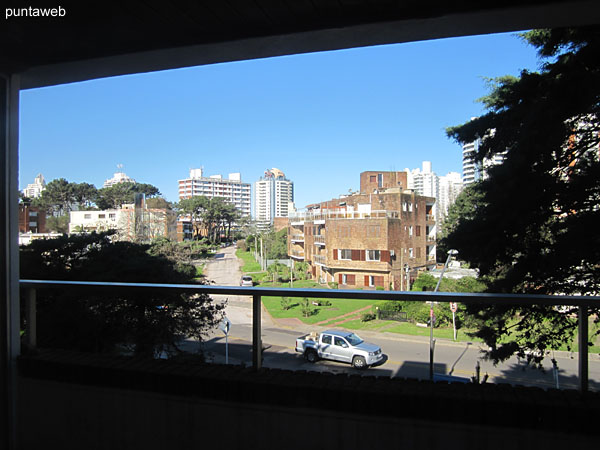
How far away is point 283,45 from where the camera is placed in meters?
2.04

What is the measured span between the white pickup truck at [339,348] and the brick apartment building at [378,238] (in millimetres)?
27794

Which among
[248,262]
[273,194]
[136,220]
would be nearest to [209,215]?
[248,262]

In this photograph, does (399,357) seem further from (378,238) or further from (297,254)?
(297,254)

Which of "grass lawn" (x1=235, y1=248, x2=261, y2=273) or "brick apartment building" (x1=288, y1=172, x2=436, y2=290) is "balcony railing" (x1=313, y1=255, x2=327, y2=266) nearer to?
"brick apartment building" (x1=288, y1=172, x2=436, y2=290)

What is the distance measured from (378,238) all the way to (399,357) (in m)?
30.3

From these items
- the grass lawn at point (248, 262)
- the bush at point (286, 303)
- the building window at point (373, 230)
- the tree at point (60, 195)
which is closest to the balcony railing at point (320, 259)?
the building window at point (373, 230)

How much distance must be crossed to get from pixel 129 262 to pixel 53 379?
5293mm

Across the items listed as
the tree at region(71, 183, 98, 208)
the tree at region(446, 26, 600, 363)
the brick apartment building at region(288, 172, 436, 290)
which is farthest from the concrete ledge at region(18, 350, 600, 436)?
the brick apartment building at region(288, 172, 436, 290)

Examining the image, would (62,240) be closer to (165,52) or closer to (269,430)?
(165,52)

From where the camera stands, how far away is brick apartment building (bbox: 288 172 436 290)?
31.1 metres

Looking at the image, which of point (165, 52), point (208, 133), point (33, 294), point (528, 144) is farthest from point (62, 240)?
point (208, 133)

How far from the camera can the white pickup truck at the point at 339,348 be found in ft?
6.77

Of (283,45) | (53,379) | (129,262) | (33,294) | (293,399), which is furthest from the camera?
(129,262)

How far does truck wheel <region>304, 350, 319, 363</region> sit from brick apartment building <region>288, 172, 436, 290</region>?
27.9 meters
